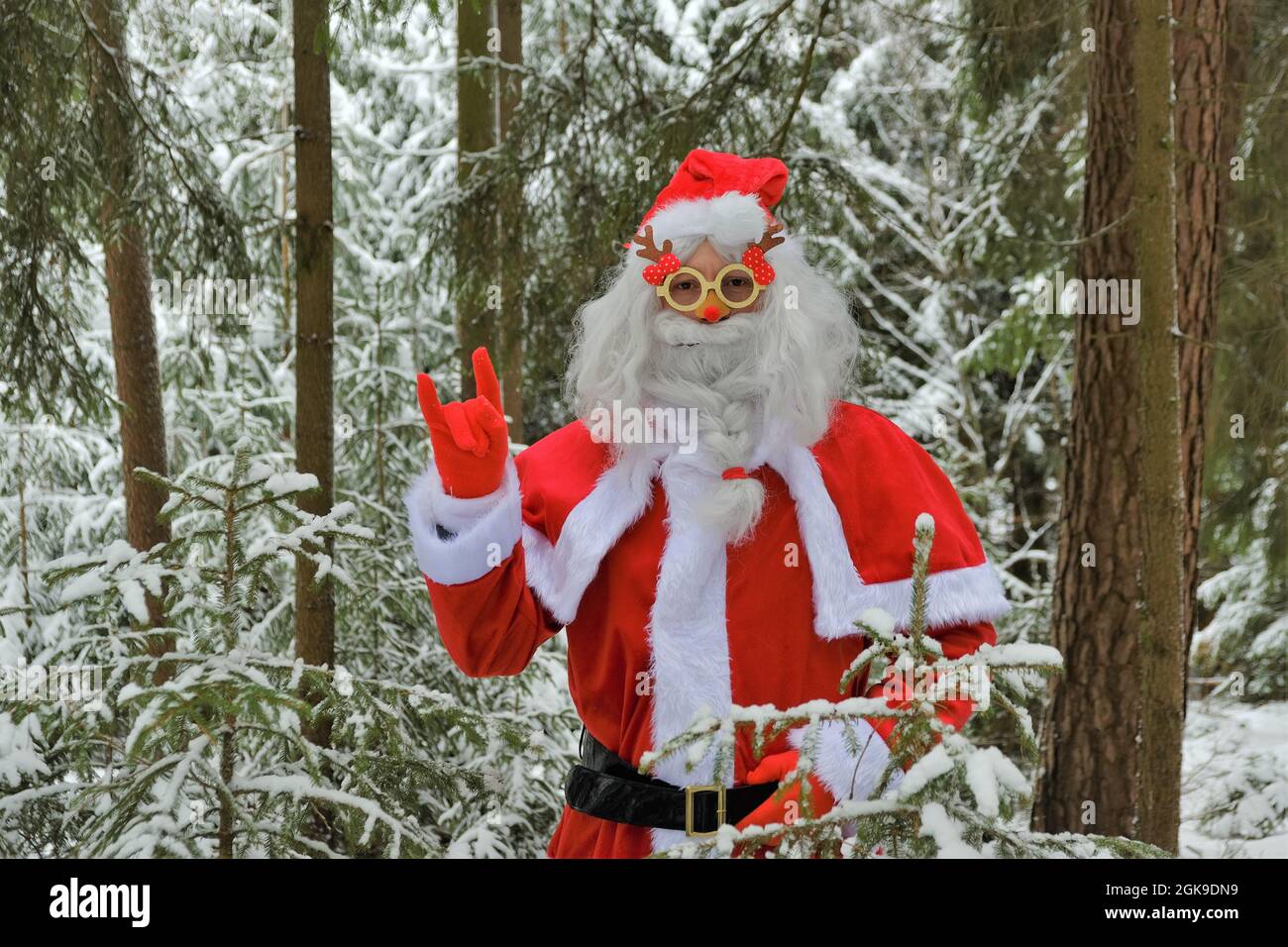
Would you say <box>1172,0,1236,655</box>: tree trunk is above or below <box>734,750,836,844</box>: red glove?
above

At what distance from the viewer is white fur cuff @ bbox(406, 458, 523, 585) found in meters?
2.33

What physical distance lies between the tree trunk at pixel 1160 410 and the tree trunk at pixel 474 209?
245 centimetres

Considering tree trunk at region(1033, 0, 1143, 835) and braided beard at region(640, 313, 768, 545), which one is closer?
braided beard at region(640, 313, 768, 545)

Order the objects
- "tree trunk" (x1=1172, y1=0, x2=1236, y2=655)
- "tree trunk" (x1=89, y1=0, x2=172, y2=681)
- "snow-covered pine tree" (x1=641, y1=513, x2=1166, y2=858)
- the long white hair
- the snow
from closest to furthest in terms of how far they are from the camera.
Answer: "snow-covered pine tree" (x1=641, y1=513, x2=1166, y2=858), the long white hair, "tree trunk" (x1=89, y1=0, x2=172, y2=681), "tree trunk" (x1=1172, y1=0, x2=1236, y2=655), the snow

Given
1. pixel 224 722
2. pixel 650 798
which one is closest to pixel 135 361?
pixel 224 722

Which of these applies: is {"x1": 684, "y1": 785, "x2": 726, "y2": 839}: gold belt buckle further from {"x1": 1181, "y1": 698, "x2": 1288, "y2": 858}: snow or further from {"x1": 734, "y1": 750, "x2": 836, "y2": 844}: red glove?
{"x1": 1181, "y1": 698, "x2": 1288, "y2": 858}: snow

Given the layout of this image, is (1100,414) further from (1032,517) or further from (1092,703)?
(1032,517)

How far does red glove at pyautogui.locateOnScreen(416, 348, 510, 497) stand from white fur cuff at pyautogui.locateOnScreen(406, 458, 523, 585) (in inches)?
1.0

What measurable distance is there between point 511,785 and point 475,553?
5.99ft

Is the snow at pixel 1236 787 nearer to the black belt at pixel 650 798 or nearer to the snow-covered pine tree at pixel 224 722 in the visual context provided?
the black belt at pixel 650 798

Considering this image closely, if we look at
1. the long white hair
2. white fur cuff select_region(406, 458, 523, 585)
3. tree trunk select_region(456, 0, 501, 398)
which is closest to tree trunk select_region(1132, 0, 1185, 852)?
the long white hair

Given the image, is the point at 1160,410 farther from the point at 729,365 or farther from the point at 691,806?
the point at 691,806

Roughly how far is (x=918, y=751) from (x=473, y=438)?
3.58ft
